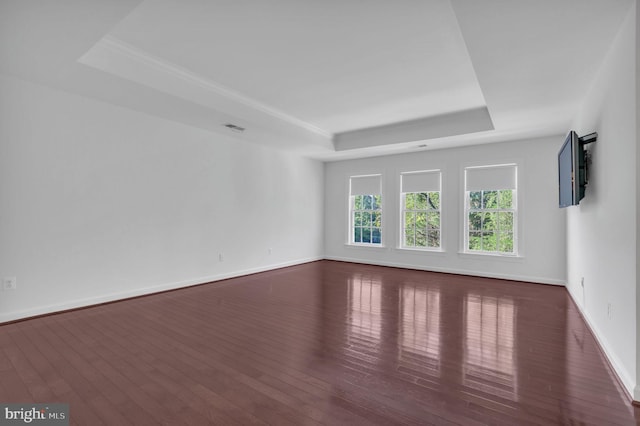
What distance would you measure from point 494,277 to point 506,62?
4.40 metres

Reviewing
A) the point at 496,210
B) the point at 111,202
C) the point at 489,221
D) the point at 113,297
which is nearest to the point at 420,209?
the point at 489,221

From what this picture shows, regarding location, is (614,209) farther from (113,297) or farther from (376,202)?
(113,297)

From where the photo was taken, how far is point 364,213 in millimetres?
7980

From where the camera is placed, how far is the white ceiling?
241cm

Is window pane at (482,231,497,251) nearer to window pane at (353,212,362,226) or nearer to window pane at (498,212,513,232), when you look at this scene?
window pane at (498,212,513,232)

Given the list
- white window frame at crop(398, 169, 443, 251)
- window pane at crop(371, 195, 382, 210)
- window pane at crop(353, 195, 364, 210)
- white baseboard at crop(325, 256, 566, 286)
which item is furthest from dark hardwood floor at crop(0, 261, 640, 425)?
window pane at crop(353, 195, 364, 210)

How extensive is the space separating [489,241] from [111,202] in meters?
6.49

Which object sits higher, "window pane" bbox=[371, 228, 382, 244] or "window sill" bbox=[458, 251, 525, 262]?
"window pane" bbox=[371, 228, 382, 244]

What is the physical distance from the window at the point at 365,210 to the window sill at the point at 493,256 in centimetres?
195

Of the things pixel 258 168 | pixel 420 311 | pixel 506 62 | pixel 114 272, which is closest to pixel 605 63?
pixel 506 62

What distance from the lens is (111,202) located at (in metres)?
4.29

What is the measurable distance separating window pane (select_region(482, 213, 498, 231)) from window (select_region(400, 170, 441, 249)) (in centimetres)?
89

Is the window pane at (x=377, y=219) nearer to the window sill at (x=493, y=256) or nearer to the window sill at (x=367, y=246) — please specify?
the window sill at (x=367, y=246)

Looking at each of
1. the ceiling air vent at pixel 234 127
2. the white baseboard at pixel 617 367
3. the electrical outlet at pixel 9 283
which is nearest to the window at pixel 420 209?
the white baseboard at pixel 617 367
